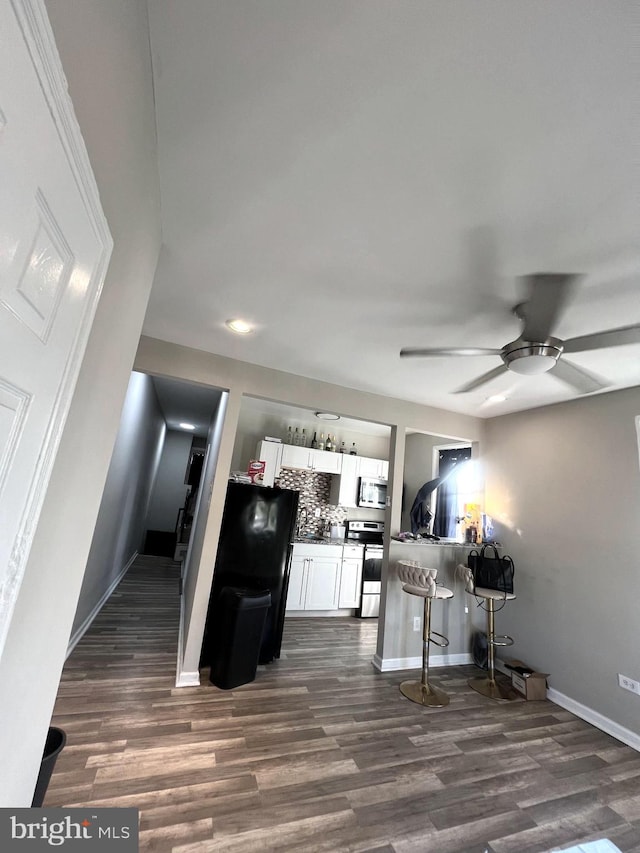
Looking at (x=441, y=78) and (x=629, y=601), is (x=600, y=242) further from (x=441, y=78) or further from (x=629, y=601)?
(x=629, y=601)

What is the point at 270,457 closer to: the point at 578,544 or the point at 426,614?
the point at 426,614

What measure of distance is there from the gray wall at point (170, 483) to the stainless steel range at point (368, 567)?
183 inches

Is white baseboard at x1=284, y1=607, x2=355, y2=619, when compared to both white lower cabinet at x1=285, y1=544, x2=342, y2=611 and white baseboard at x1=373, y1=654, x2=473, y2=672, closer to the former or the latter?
white lower cabinet at x1=285, y1=544, x2=342, y2=611

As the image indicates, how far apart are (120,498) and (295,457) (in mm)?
2206

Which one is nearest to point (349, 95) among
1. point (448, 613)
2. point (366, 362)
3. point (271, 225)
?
point (271, 225)

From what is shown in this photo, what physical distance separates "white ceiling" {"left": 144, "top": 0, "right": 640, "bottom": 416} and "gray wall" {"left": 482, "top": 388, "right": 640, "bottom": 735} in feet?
4.83

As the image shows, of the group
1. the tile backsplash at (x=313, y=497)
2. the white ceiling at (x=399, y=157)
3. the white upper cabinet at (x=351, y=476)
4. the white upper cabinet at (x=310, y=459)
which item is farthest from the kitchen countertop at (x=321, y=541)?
the white ceiling at (x=399, y=157)

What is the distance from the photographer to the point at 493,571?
3279 millimetres

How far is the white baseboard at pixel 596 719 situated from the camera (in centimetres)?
244

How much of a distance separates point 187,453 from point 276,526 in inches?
228

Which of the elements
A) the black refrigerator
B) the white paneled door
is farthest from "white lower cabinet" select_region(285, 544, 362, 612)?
the white paneled door

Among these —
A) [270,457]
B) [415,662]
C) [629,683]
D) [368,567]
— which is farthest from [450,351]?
[368,567]

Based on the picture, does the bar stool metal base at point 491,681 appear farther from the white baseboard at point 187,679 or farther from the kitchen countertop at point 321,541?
the white baseboard at point 187,679

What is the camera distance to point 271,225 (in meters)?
1.54
